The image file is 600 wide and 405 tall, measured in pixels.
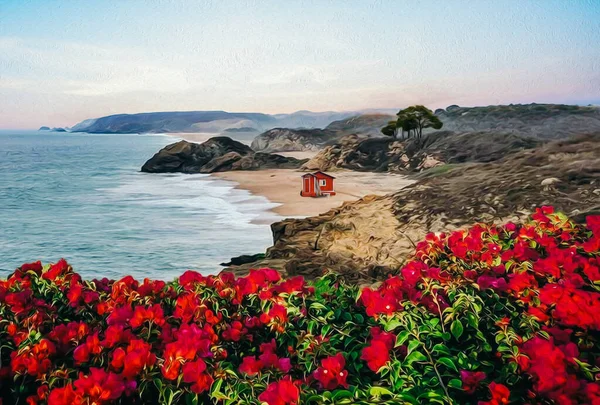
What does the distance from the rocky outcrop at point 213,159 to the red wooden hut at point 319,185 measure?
12.2 m

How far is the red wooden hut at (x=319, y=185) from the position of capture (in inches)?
682

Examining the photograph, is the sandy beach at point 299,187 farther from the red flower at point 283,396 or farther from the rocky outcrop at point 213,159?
the red flower at point 283,396

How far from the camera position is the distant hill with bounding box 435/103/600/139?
23.0m

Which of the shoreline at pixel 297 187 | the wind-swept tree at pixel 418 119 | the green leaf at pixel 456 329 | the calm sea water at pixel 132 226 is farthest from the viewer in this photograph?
the wind-swept tree at pixel 418 119

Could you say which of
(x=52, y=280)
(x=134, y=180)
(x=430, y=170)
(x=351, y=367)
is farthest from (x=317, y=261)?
(x=134, y=180)

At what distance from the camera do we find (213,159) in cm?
3278

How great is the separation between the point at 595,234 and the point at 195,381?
2.11 m

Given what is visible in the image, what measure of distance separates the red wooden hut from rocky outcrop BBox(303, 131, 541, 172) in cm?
694

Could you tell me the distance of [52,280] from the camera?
2.67 meters

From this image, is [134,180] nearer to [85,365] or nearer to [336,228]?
[336,228]

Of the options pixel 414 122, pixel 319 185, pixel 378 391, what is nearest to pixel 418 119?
pixel 414 122

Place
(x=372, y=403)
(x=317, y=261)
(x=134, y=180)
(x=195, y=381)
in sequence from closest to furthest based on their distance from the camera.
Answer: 1. (x=372, y=403)
2. (x=195, y=381)
3. (x=317, y=261)
4. (x=134, y=180)

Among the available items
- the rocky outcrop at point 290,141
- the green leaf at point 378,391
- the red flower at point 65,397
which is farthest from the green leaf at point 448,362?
the rocky outcrop at point 290,141

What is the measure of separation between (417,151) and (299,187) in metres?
7.27
